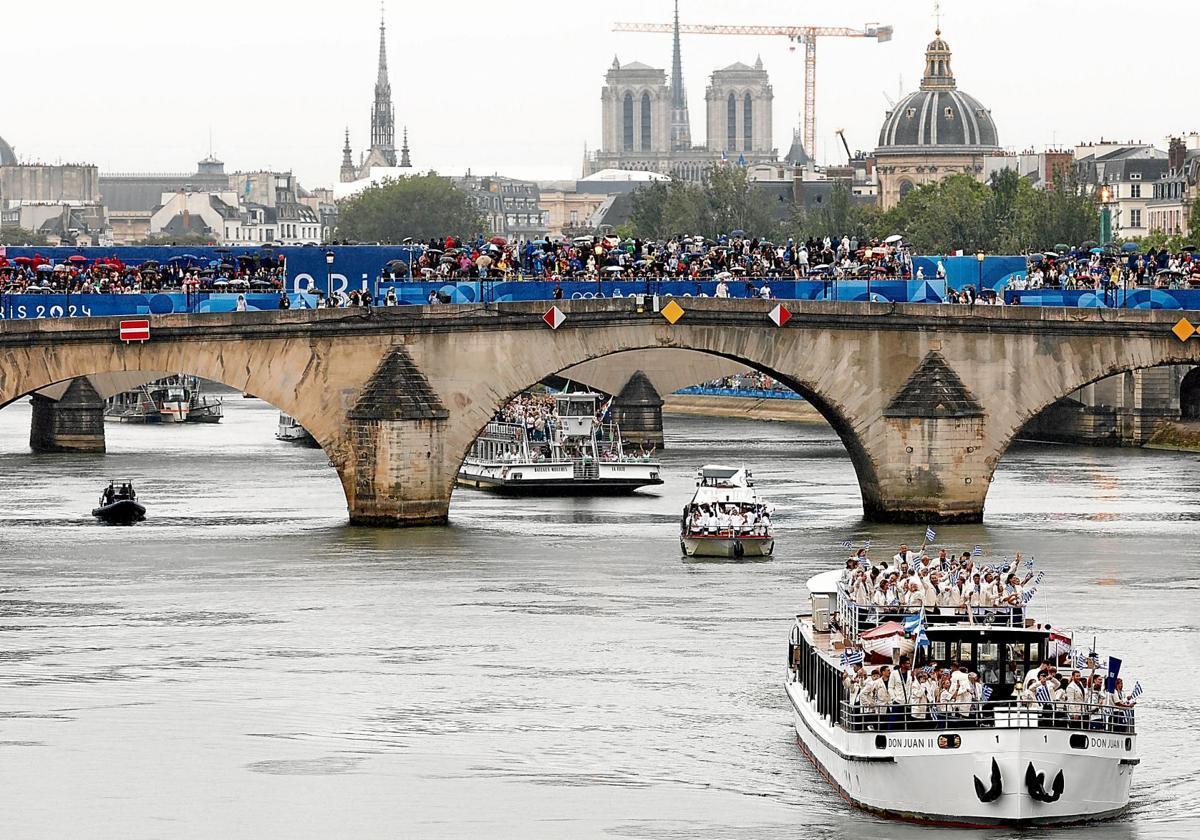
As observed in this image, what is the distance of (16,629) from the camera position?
64.8m

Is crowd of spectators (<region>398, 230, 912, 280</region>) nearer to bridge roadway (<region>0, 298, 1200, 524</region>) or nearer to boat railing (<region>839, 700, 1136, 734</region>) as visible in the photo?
bridge roadway (<region>0, 298, 1200, 524</region>)

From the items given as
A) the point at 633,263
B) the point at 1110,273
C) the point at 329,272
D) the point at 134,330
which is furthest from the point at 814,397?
the point at 134,330

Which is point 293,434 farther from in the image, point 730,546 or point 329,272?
point 730,546

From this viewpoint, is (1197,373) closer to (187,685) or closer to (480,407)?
(480,407)

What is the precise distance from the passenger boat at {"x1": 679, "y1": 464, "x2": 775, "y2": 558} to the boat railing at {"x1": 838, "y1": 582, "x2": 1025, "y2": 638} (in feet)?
81.6

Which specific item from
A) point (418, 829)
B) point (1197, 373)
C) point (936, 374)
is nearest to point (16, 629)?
point (418, 829)

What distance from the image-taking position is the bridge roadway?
8162cm

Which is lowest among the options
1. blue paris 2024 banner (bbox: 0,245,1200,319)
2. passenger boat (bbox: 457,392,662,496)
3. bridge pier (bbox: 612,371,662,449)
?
passenger boat (bbox: 457,392,662,496)

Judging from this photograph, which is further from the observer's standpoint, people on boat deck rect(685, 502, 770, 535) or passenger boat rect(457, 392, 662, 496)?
passenger boat rect(457, 392, 662, 496)

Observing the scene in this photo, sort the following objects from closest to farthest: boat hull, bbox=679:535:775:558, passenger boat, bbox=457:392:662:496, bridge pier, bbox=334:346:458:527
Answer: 1. boat hull, bbox=679:535:775:558
2. bridge pier, bbox=334:346:458:527
3. passenger boat, bbox=457:392:662:496

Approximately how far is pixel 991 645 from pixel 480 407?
3604 centimetres

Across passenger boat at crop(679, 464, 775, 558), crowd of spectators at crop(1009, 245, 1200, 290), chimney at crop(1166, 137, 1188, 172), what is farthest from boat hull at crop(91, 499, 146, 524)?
chimney at crop(1166, 137, 1188, 172)

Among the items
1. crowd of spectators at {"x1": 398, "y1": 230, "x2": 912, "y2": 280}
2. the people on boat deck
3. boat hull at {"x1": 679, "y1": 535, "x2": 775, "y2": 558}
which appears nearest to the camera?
boat hull at {"x1": 679, "y1": 535, "x2": 775, "y2": 558}

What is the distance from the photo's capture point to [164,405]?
159375 mm
